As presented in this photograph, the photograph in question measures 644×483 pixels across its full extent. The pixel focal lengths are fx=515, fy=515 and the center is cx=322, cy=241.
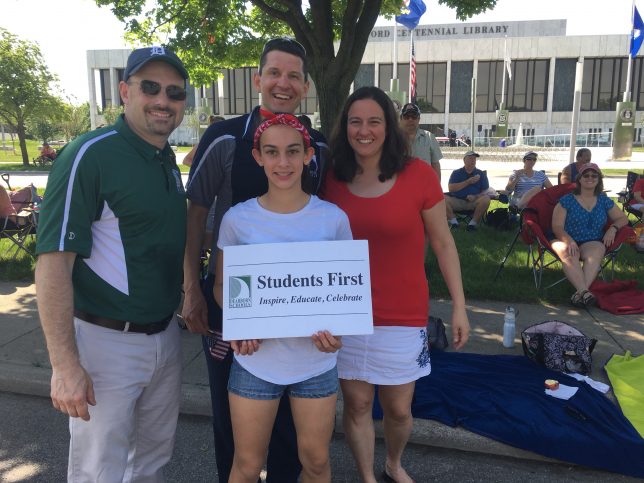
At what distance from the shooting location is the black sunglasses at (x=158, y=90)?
213 cm

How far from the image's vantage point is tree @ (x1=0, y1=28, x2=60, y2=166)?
2762 centimetres

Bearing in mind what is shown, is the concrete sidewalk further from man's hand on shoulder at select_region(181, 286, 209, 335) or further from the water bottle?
man's hand on shoulder at select_region(181, 286, 209, 335)

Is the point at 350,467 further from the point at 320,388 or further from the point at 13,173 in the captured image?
the point at 13,173

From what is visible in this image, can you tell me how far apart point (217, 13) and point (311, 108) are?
51816 millimetres

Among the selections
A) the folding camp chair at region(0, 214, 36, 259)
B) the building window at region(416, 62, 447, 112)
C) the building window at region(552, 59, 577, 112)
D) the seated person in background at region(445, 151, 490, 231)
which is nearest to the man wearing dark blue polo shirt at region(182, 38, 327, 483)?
the folding camp chair at region(0, 214, 36, 259)

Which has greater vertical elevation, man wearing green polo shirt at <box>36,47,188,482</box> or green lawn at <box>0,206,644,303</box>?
man wearing green polo shirt at <box>36,47,188,482</box>

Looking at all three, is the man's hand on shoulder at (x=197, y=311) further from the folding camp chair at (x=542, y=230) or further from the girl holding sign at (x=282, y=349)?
the folding camp chair at (x=542, y=230)

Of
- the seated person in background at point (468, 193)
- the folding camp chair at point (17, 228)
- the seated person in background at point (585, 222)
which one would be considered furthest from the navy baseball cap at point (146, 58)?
the seated person in background at point (468, 193)

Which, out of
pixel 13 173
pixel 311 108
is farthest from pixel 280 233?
pixel 311 108

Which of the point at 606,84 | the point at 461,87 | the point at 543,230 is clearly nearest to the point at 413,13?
the point at 543,230

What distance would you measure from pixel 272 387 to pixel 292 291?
15.9 inches

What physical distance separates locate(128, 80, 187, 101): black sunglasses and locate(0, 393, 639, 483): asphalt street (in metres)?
2.21

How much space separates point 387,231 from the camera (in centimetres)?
242

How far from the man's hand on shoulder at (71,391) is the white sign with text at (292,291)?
0.55 m
